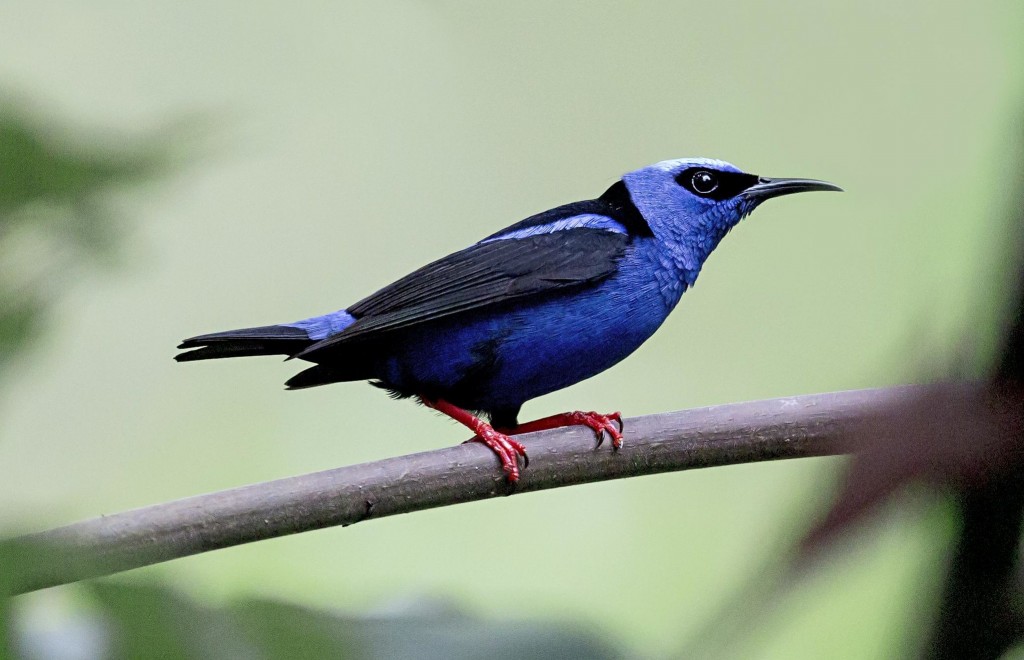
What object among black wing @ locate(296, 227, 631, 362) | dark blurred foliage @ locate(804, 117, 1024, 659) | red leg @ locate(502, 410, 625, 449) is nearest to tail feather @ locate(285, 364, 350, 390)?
black wing @ locate(296, 227, 631, 362)

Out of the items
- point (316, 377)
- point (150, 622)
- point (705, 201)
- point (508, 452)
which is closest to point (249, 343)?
point (316, 377)

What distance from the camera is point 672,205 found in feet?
8.79

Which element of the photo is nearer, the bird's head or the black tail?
the black tail

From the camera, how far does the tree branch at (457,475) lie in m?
1.24

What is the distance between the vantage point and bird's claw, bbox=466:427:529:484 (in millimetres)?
1690

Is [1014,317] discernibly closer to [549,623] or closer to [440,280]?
[549,623]

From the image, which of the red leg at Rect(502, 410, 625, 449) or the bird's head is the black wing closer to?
the bird's head

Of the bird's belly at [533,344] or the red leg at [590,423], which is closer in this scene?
the red leg at [590,423]

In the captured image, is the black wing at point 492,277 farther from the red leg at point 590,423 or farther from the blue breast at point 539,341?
the red leg at point 590,423

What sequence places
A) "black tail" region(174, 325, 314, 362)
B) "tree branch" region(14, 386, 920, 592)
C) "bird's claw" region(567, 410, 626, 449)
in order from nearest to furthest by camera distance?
"tree branch" region(14, 386, 920, 592), "bird's claw" region(567, 410, 626, 449), "black tail" region(174, 325, 314, 362)

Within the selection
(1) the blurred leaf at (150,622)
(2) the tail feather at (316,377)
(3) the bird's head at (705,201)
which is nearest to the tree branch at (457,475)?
(1) the blurred leaf at (150,622)

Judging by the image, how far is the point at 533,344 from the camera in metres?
2.46

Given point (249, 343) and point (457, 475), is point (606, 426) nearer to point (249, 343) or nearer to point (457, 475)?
point (457, 475)

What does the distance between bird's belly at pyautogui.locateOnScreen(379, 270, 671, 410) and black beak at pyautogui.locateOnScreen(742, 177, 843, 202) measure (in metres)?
0.38
